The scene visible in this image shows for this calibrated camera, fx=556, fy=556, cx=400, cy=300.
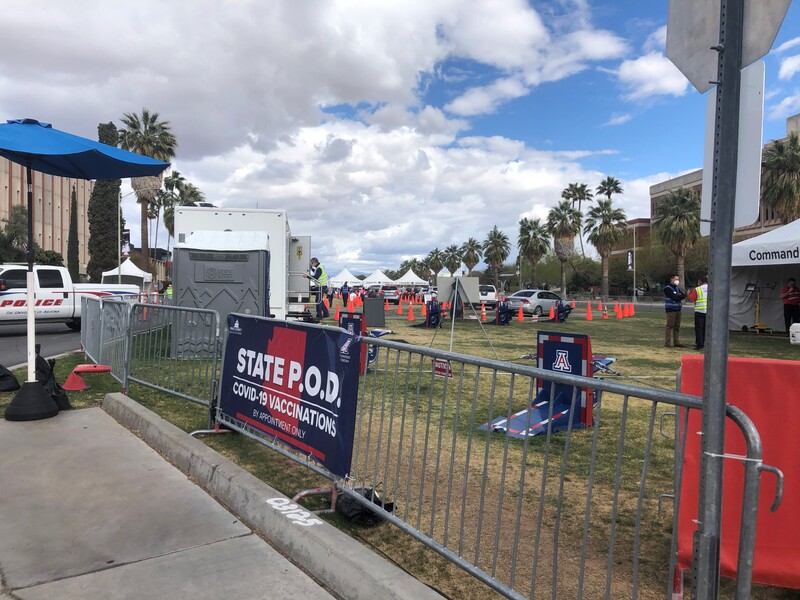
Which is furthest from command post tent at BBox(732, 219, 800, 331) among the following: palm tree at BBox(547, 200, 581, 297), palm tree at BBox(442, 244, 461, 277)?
palm tree at BBox(442, 244, 461, 277)

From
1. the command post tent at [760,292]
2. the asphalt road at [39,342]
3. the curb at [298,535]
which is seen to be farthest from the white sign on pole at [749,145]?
the command post tent at [760,292]

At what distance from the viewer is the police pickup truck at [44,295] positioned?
15719mm

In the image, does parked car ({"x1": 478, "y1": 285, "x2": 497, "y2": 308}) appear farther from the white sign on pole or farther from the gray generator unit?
the white sign on pole

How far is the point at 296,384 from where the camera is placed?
445cm

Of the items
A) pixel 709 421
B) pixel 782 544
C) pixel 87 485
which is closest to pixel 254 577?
pixel 87 485

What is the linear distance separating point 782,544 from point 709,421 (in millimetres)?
1289

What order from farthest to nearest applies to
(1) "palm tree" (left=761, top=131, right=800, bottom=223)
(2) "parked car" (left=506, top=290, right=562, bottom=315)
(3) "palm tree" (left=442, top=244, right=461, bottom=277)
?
(3) "palm tree" (left=442, top=244, right=461, bottom=277)
(1) "palm tree" (left=761, top=131, right=800, bottom=223)
(2) "parked car" (left=506, top=290, right=562, bottom=315)

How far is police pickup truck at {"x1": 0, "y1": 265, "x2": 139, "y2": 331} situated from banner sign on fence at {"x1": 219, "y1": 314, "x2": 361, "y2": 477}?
12.2 m

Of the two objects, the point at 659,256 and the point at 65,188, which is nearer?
the point at 659,256

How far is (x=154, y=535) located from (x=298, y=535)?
993 mm

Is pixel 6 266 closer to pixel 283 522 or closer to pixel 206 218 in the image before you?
pixel 206 218

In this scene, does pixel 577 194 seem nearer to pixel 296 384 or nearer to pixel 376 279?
pixel 376 279

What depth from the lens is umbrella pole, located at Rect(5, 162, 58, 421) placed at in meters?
6.16

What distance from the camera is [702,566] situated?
6.73 feet
